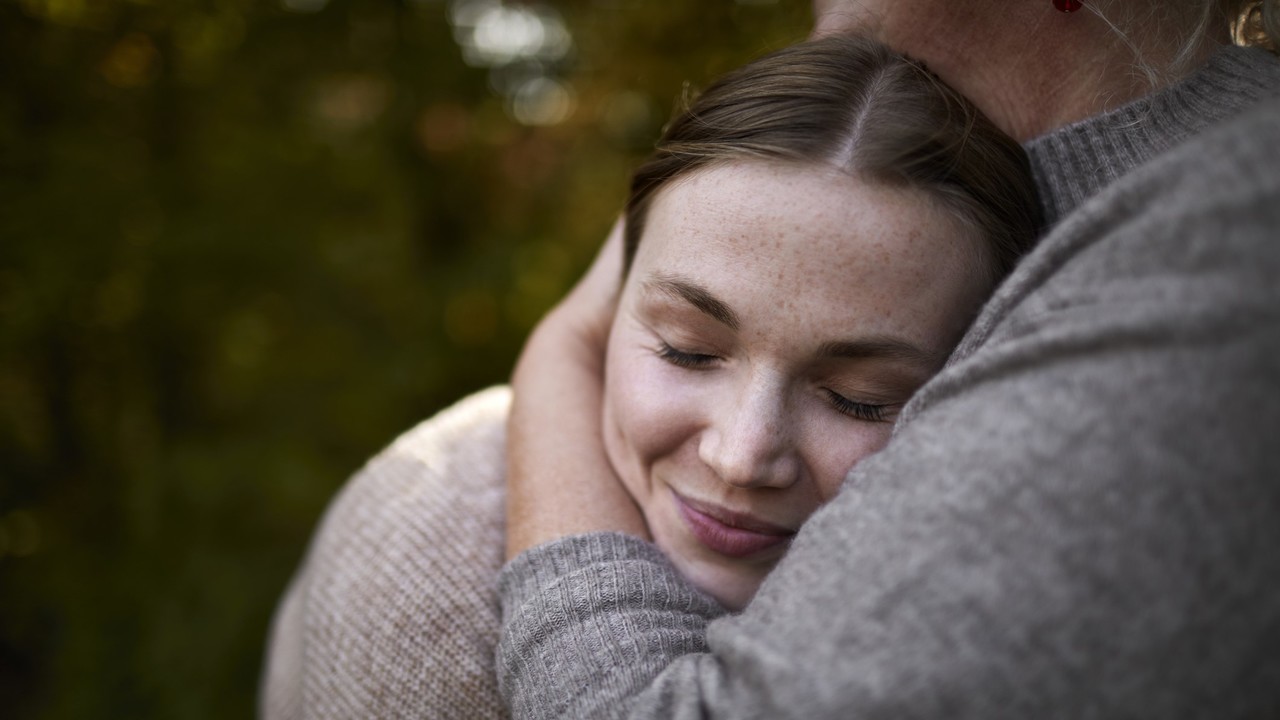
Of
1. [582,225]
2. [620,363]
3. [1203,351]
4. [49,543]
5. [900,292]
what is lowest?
[49,543]

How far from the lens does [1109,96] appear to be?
56.3 inches

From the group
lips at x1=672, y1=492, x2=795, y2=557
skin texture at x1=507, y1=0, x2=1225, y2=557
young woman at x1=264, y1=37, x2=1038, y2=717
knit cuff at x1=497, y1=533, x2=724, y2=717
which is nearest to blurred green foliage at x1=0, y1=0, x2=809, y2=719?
skin texture at x1=507, y1=0, x2=1225, y2=557

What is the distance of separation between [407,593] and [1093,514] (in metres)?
1.09

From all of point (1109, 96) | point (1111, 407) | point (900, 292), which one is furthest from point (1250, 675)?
point (1109, 96)

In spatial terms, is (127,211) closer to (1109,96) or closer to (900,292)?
(900,292)

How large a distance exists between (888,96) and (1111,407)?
2.50ft

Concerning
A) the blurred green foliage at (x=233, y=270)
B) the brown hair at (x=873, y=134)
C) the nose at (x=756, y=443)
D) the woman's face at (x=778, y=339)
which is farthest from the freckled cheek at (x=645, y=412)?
the blurred green foliage at (x=233, y=270)

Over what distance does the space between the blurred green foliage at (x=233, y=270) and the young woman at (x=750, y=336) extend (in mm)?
1219

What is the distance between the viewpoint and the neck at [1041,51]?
142cm

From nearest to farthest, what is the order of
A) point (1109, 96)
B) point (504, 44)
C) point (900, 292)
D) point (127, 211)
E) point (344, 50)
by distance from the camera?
point (900, 292) < point (1109, 96) < point (127, 211) < point (344, 50) < point (504, 44)

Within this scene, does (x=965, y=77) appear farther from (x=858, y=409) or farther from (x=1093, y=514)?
(x=1093, y=514)

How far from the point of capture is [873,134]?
4.50ft

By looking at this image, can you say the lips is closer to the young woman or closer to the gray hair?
the young woman

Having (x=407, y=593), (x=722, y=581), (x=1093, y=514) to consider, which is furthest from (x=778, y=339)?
(x=407, y=593)
